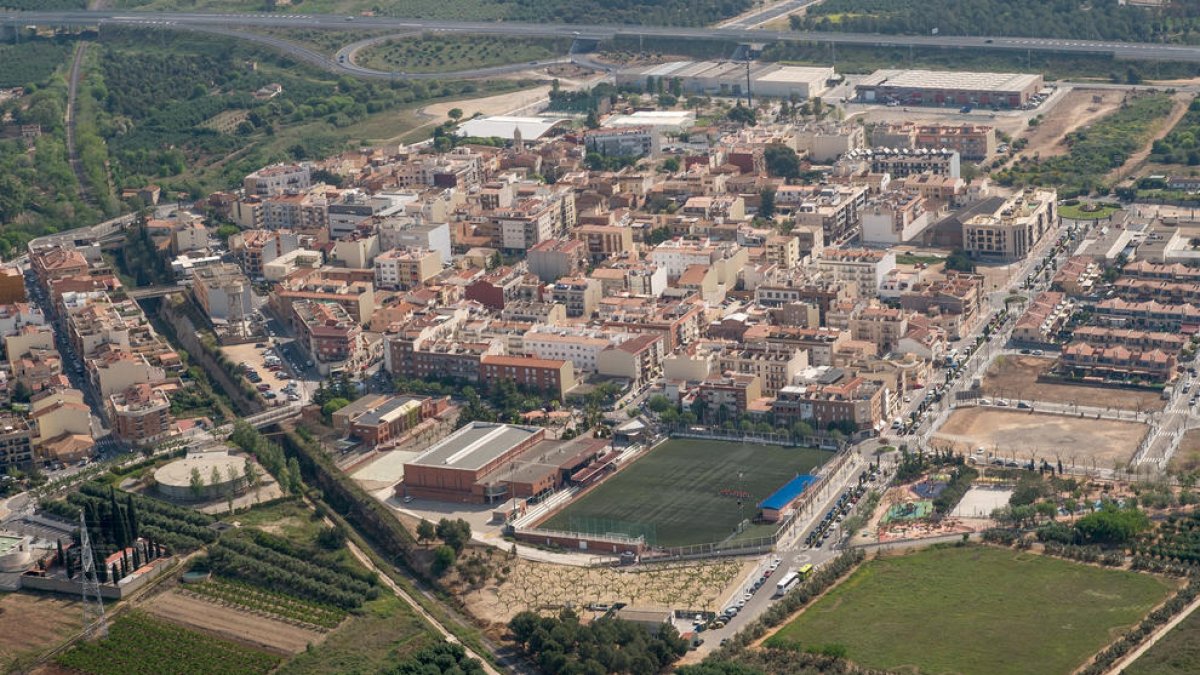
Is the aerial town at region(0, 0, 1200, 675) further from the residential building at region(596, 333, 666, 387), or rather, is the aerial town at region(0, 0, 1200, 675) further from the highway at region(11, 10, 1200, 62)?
the highway at region(11, 10, 1200, 62)

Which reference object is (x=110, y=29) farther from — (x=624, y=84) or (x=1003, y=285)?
(x=1003, y=285)

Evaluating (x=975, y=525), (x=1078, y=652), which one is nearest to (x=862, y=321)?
(x=975, y=525)

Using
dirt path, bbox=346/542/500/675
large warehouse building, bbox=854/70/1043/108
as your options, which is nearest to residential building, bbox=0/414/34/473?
dirt path, bbox=346/542/500/675

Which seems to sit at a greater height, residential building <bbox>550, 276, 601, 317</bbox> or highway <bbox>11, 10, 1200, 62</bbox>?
highway <bbox>11, 10, 1200, 62</bbox>

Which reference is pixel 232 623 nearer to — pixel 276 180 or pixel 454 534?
pixel 454 534

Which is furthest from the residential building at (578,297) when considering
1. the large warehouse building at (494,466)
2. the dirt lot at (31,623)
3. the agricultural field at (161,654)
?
the agricultural field at (161,654)
